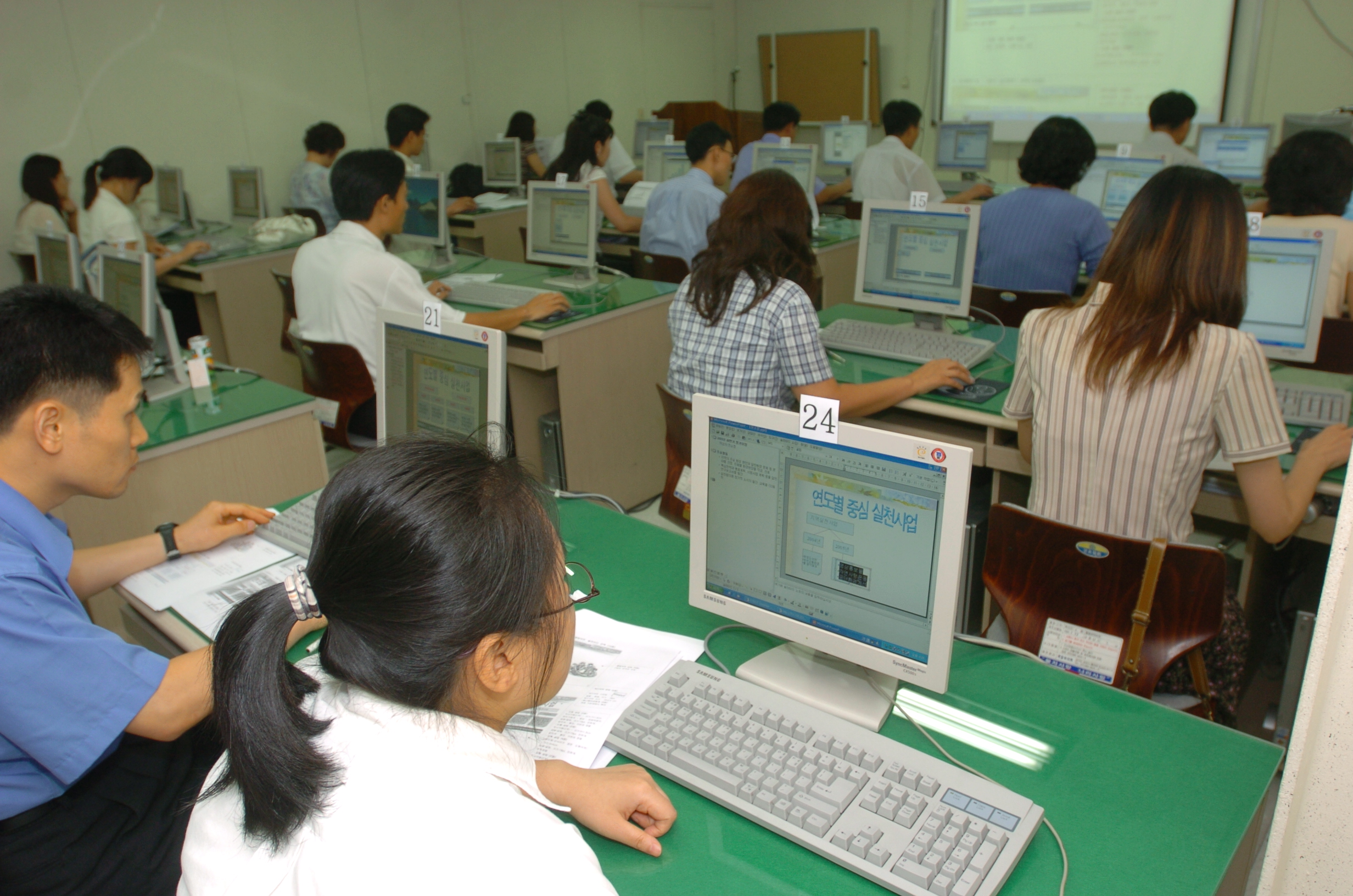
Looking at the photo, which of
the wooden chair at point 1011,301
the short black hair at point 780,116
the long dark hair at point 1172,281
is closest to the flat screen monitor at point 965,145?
the short black hair at point 780,116

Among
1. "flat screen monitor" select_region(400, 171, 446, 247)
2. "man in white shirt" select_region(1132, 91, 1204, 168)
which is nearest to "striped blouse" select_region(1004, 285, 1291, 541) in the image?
"flat screen monitor" select_region(400, 171, 446, 247)

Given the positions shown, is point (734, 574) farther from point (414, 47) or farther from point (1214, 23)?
point (1214, 23)

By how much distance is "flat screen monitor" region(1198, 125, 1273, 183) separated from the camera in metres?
5.32

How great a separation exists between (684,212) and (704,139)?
395 millimetres

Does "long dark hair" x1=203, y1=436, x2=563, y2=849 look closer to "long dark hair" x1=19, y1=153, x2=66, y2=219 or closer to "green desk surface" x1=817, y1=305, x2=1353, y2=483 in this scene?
"green desk surface" x1=817, y1=305, x2=1353, y2=483

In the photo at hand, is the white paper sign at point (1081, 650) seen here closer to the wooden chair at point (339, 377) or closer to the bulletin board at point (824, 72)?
the wooden chair at point (339, 377)

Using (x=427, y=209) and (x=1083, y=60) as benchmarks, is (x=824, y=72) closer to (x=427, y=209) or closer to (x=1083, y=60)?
(x=1083, y=60)

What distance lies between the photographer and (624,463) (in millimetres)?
3365

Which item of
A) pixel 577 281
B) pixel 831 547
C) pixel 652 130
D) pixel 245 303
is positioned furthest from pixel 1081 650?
pixel 652 130

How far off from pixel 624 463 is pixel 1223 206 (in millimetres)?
2205

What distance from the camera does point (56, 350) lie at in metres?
1.33

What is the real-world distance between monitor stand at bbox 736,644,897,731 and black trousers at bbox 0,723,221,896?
0.72 m

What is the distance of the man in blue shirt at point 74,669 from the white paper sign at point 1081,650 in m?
1.25

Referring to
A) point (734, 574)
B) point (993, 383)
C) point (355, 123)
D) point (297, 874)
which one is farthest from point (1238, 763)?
point (355, 123)
